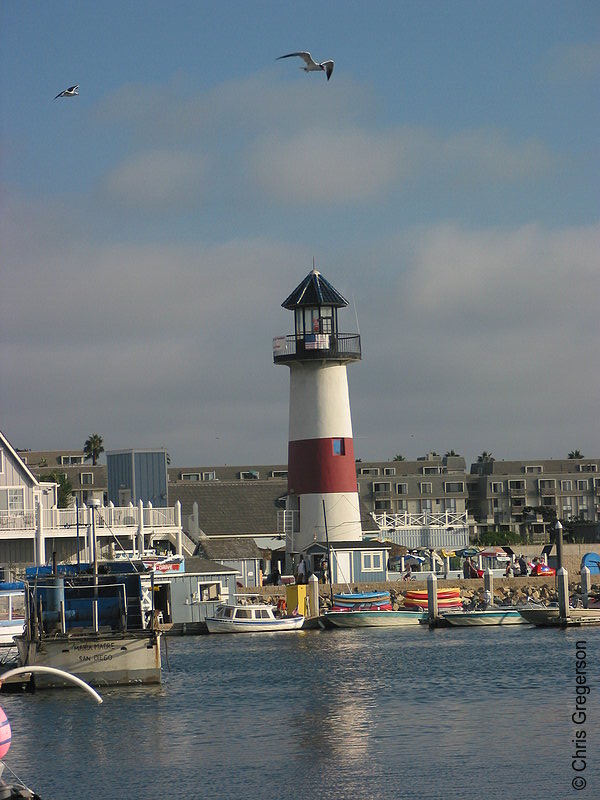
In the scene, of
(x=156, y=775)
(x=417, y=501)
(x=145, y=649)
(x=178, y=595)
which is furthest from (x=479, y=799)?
(x=417, y=501)

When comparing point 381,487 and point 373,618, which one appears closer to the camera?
point 373,618

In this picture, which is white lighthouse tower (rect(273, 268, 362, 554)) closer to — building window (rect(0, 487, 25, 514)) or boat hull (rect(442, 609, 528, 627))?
boat hull (rect(442, 609, 528, 627))

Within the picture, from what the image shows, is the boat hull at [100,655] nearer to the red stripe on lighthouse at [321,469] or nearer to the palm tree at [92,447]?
the red stripe on lighthouse at [321,469]

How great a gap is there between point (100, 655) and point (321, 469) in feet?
95.7

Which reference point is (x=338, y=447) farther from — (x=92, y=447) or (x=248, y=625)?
(x=92, y=447)

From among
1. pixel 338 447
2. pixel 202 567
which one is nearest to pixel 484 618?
pixel 338 447

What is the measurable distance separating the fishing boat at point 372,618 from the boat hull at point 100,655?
21.6m

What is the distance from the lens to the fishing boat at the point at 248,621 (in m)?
56.9

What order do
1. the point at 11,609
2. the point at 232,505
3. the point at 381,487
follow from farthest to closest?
the point at 381,487 → the point at 232,505 → the point at 11,609

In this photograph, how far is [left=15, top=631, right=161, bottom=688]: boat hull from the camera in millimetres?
37188

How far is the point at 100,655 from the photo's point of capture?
37.3 meters

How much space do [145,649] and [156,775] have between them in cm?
1072

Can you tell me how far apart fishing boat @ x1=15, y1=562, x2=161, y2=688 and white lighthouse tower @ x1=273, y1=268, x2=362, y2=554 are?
23724mm
